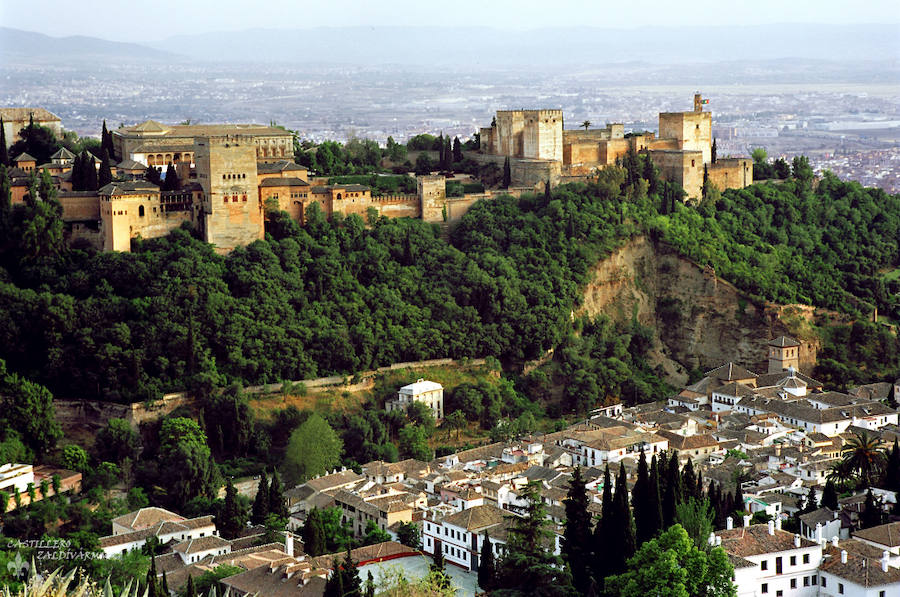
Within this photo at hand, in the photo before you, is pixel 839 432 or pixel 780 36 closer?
pixel 839 432

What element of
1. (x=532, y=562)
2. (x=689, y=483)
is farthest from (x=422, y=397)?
(x=532, y=562)

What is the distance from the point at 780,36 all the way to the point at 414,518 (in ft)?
443

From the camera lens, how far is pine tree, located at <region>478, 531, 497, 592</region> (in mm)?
30953

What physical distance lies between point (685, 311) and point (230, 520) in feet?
72.3

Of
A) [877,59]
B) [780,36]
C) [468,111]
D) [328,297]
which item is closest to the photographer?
[328,297]

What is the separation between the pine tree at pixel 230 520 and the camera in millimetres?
35531

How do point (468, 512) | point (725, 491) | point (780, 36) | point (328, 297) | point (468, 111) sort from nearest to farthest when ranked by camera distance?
1. point (468, 512)
2. point (725, 491)
3. point (328, 297)
4. point (468, 111)
5. point (780, 36)

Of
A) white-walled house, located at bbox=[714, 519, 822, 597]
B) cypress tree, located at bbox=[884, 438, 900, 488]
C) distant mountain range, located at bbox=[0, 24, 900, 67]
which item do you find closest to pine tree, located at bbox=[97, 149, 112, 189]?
cypress tree, located at bbox=[884, 438, 900, 488]

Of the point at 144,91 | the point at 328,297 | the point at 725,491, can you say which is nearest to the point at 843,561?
the point at 725,491

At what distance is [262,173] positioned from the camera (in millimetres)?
48531

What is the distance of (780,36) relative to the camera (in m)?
162

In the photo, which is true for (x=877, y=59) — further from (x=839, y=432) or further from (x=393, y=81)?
(x=839, y=432)

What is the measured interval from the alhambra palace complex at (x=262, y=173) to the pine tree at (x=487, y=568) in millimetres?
17673

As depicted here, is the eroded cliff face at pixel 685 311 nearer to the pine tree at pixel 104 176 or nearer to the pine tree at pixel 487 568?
the pine tree at pixel 104 176
